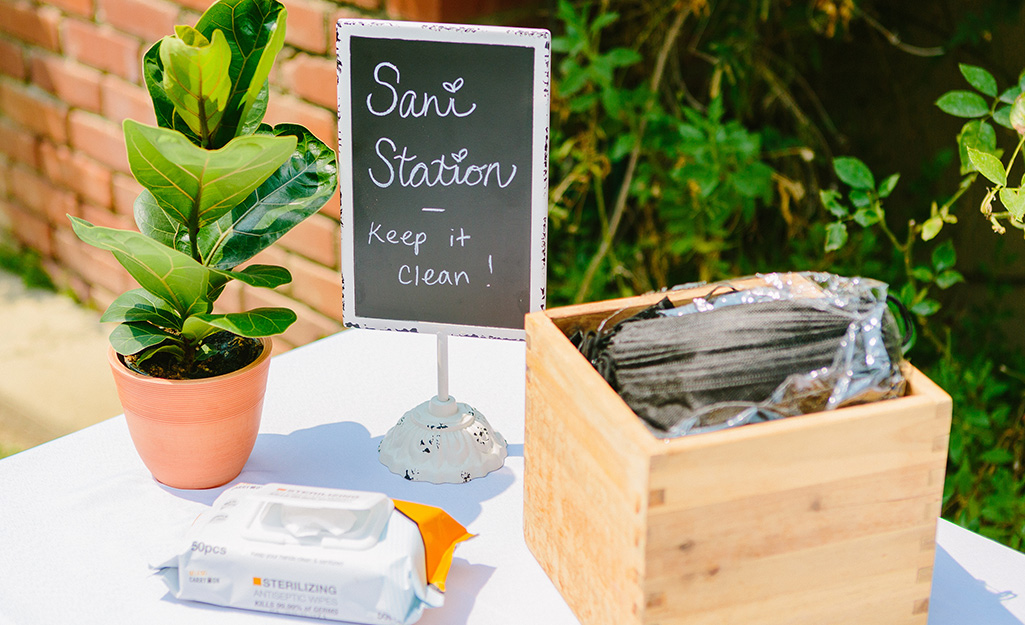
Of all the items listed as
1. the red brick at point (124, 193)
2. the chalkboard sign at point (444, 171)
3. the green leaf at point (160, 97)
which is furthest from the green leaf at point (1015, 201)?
the red brick at point (124, 193)

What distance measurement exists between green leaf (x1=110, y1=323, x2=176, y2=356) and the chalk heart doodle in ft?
1.19

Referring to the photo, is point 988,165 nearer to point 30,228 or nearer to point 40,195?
point 40,195

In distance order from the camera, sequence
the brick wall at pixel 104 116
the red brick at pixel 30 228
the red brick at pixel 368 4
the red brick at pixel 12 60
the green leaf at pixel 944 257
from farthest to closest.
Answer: the red brick at pixel 30 228
the red brick at pixel 12 60
the brick wall at pixel 104 116
the red brick at pixel 368 4
the green leaf at pixel 944 257

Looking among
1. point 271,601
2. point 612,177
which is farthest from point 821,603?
point 612,177

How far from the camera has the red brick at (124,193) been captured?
238cm

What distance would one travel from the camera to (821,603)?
2.43 feet

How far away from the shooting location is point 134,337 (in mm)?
873

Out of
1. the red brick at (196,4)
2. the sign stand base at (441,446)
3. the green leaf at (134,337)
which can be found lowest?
the sign stand base at (441,446)

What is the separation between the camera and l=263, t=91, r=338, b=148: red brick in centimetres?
186

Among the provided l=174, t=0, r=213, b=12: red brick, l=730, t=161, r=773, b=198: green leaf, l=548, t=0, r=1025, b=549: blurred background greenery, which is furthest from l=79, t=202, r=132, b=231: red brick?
l=730, t=161, r=773, b=198: green leaf

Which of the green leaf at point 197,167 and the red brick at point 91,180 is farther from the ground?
the green leaf at point 197,167

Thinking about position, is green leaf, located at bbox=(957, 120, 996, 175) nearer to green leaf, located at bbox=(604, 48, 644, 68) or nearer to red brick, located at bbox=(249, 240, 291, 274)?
green leaf, located at bbox=(604, 48, 644, 68)

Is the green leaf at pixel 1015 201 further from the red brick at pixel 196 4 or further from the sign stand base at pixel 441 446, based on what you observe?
the red brick at pixel 196 4

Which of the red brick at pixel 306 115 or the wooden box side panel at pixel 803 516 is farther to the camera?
the red brick at pixel 306 115
